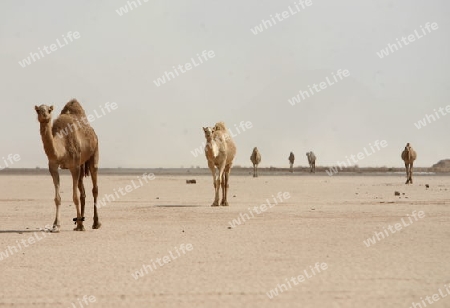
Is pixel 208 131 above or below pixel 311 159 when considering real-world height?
above

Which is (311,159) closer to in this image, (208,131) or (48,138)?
(208,131)

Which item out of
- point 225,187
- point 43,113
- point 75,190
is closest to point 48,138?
point 43,113

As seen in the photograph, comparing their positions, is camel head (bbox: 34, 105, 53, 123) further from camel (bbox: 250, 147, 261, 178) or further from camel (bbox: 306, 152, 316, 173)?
camel (bbox: 306, 152, 316, 173)

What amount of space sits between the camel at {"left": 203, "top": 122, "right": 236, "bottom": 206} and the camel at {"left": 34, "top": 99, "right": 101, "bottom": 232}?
6275 mm

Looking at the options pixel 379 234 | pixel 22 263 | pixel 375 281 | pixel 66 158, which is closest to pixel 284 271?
pixel 375 281

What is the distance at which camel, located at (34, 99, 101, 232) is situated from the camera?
12.8m

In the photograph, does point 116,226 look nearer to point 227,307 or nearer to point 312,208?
point 312,208

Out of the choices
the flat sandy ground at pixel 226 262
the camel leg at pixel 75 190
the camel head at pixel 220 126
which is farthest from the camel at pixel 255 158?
the camel leg at pixel 75 190

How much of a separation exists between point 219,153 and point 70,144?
27.5 feet

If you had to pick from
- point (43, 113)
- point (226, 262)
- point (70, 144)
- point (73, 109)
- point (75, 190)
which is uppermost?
point (73, 109)

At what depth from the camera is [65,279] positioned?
8117 mm

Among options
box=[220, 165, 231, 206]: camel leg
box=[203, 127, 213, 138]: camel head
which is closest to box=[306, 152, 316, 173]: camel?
box=[220, 165, 231, 206]: camel leg

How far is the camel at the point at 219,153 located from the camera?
20797 millimetres

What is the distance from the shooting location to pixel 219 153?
843 inches
